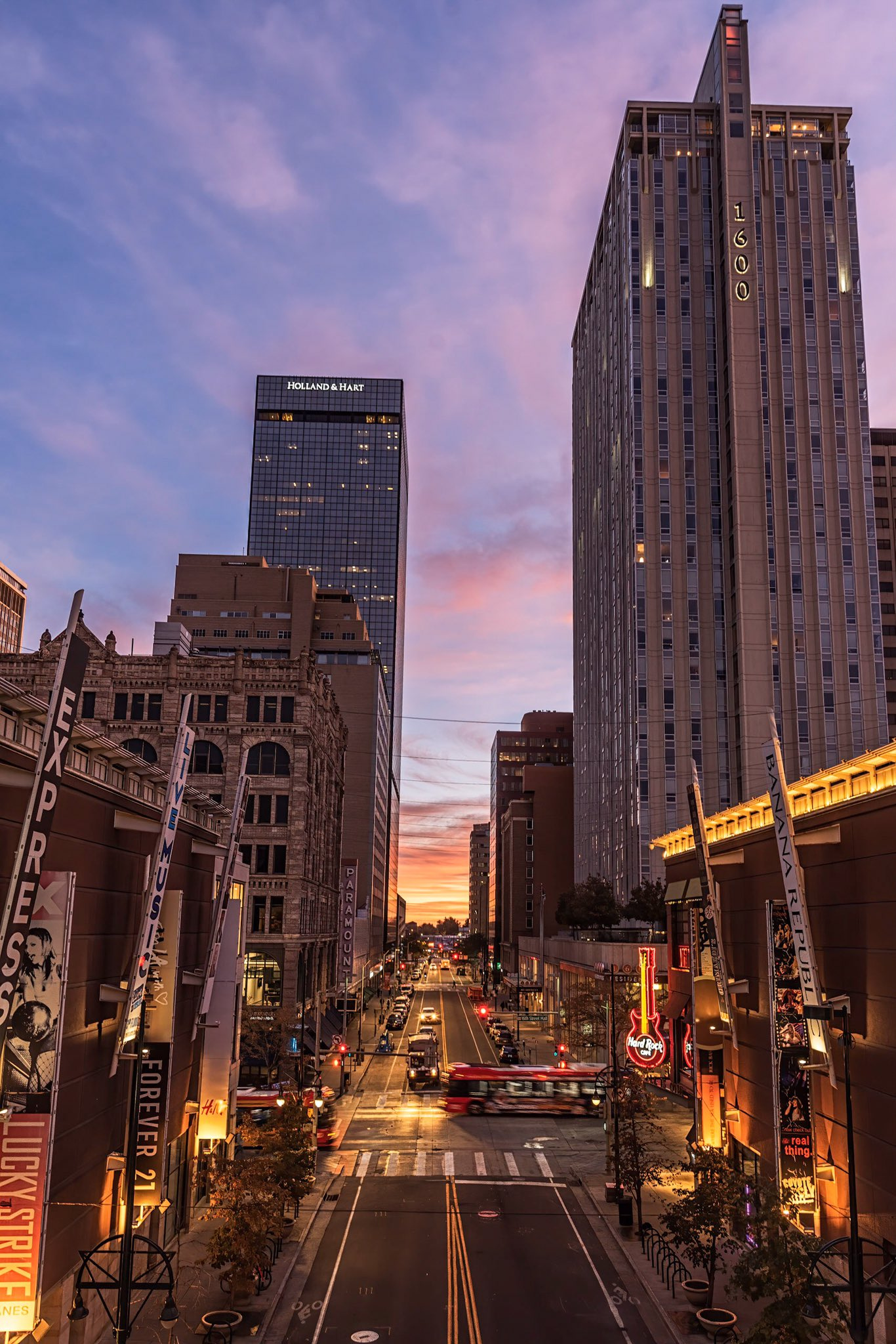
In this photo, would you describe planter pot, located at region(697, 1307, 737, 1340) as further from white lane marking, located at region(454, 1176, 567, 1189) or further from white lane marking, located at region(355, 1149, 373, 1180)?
white lane marking, located at region(355, 1149, 373, 1180)

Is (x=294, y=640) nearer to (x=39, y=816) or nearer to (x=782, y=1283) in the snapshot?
(x=782, y=1283)

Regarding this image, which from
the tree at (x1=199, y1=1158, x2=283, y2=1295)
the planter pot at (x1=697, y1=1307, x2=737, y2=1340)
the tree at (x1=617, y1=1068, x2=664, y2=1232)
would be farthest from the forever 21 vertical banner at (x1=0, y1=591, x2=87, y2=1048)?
the tree at (x1=617, y1=1068, x2=664, y2=1232)

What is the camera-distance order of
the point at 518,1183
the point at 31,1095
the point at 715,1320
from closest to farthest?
the point at 31,1095 < the point at 715,1320 < the point at 518,1183

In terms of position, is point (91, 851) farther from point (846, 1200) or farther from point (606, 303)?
point (606, 303)

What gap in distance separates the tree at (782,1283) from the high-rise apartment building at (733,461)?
84.5 metres

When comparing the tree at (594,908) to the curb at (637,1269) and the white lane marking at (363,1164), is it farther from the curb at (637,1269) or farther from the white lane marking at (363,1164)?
the curb at (637,1269)

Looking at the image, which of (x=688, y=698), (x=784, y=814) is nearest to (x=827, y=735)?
(x=688, y=698)

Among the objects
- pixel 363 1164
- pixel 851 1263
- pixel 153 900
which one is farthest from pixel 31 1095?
pixel 363 1164

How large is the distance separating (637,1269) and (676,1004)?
17.7 meters

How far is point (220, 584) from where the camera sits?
154375 mm

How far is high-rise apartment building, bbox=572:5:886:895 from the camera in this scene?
4348 inches

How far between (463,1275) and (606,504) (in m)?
110

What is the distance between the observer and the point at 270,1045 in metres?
63.4

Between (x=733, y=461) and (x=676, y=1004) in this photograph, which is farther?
(x=733, y=461)
